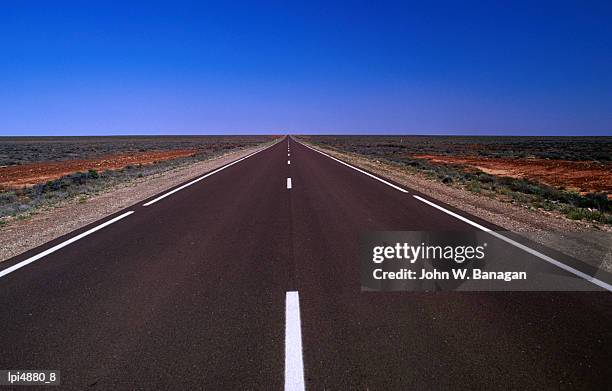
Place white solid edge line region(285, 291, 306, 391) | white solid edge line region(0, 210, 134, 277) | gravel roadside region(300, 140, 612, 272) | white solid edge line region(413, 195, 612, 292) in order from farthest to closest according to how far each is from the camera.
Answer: gravel roadside region(300, 140, 612, 272), white solid edge line region(0, 210, 134, 277), white solid edge line region(413, 195, 612, 292), white solid edge line region(285, 291, 306, 391)

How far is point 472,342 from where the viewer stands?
3527 mm

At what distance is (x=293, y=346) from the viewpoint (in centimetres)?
344

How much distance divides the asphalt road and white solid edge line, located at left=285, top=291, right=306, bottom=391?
0.05 feet

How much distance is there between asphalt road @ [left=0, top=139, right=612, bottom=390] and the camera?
3061mm

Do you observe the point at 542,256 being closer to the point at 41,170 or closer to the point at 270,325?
the point at 270,325

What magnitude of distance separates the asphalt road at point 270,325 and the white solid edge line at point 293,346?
15 mm

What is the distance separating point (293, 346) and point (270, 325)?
476 mm

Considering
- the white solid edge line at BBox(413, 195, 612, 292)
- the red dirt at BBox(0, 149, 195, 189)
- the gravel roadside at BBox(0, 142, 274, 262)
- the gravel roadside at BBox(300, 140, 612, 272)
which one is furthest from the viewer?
the red dirt at BBox(0, 149, 195, 189)

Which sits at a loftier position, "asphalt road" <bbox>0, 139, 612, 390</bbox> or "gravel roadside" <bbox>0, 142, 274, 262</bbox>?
"gravel roadside" <bbox>0, 142, 274, 262</bbox>

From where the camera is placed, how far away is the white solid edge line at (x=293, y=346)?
297 centimetres

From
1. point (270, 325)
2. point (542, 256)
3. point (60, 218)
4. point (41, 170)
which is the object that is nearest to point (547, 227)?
point (542, 256)

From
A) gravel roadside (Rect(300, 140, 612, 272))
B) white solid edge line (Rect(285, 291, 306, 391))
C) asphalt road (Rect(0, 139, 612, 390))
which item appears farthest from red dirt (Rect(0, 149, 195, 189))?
gravel roadside (Rect(300, 140, 612, 272))

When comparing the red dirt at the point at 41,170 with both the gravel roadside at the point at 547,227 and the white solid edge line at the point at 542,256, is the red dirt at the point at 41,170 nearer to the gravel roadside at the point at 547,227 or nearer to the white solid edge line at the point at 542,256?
the gravel roadside at the point at 547,227

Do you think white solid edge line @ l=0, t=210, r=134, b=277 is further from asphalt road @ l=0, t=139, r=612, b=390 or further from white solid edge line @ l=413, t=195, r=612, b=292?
white solid edge line @ l=413, t=195, r=612, b=292
